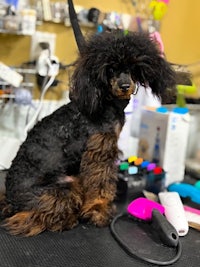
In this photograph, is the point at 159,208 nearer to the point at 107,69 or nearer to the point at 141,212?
the point at 141,212

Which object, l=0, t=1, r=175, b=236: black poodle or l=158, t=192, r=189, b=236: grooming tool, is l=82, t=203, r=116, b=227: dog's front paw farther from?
l=158, t=192, r=189, b=236: grooming tool

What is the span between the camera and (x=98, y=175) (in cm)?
98

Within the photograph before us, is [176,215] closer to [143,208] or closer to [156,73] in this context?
[143,208]

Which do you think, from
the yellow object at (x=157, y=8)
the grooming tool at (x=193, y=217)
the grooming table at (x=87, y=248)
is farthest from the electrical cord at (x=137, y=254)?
the yellow object at (x=157, y=8)

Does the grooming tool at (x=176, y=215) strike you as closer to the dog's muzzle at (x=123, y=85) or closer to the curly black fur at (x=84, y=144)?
the curly black fur at (x=84, y=144)

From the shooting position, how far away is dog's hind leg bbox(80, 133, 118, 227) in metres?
0.96

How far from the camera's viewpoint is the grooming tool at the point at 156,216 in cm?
88

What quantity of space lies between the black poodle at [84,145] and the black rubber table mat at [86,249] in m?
0.03

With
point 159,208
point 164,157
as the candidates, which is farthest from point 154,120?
point 159,208

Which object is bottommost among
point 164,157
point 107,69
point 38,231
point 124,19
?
point 38,231

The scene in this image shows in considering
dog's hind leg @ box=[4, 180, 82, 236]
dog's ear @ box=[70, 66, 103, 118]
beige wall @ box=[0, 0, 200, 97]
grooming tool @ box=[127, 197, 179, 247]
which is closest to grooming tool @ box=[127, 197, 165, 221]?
grooming tool @ box=[127, 197, 179, 247]

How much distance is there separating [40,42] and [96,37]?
448mm

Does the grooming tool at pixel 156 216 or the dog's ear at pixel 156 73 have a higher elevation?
the dog's ear at pixel 156 73

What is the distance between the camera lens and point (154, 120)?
4.41 ft
